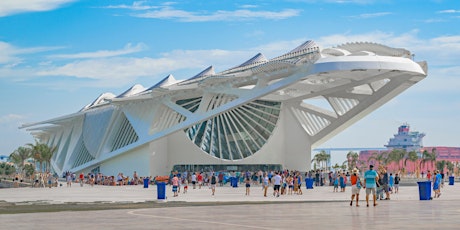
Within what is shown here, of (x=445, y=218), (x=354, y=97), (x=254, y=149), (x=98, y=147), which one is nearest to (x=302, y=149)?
(x=254, y=149)

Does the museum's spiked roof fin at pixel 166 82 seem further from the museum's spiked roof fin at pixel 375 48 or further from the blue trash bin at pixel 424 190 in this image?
the blue trash bin at pixel 424 190

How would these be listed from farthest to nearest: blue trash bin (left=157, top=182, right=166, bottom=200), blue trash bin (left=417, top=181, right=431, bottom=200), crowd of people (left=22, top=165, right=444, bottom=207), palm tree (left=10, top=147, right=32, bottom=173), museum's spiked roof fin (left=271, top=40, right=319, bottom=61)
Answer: palm tree (left=10, top=147, right=32, bottom=173), museum's spiked roof fin (left=271, top=40, right=319, bottom=61), blue trash bin (left=157, top=182, right=166, bottom=200), blue trash bin (left=417, top=181, right=431, bottom=200), crowd of people (left=22, top=165, right=444, bottom=207)

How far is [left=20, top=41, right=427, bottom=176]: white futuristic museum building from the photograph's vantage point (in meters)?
54.8

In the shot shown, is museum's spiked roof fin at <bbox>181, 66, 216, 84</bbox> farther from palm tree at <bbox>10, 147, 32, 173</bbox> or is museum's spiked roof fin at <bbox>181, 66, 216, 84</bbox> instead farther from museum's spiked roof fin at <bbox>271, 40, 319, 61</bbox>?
A: palm tree at <bbox>10, 147, 32, 173</bbox>

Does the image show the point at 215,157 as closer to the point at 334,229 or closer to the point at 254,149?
the point at 254,149

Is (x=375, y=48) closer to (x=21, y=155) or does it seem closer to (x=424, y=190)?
(x=424, y=190)

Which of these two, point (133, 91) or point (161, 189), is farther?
point (133, 91)

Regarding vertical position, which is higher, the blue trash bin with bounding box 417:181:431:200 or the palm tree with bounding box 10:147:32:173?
the palm tree with bounding box 10:147:32:173

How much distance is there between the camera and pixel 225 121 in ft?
218

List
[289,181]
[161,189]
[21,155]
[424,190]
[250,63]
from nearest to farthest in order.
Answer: [424,190], [161,189], [289,181], [250,63], [21,155]

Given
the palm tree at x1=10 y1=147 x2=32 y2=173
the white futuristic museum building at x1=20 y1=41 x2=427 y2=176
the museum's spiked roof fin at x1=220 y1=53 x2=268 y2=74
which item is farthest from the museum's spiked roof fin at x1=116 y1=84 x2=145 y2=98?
the palm tree at x1=10 y1=147 x2=32 y2=173

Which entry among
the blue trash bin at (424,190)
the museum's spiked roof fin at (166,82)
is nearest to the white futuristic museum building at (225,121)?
the museum's spiked roof fin at (166,82)

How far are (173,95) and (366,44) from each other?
62.0 feet

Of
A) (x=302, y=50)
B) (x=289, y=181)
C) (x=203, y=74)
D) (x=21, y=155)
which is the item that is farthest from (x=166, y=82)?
(x=21, y=155)
